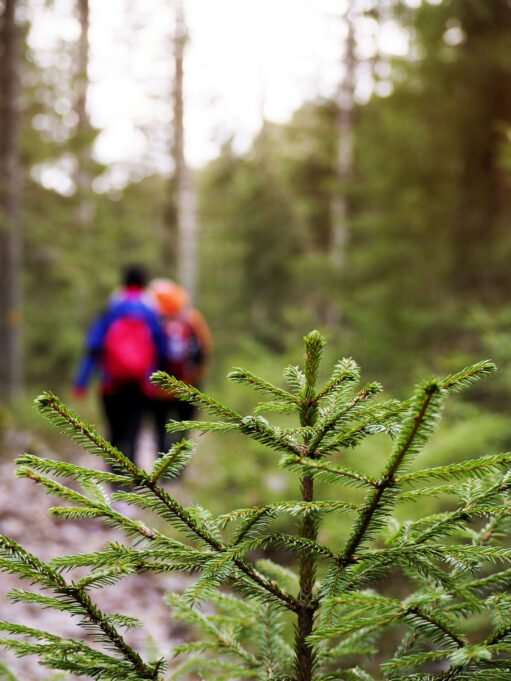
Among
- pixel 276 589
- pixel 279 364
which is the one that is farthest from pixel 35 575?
pixel 279 364

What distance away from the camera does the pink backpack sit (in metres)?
5.13

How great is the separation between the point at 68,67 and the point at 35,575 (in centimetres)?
1761

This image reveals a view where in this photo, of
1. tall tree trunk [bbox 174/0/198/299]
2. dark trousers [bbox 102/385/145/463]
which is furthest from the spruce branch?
tall tree trunk [bbox 174/0/198/299]

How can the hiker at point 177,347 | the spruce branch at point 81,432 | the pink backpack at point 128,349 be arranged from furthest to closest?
the hiker at point 177,347 → the pink backpack at point 128,349 → the spruce branch at point 81,432

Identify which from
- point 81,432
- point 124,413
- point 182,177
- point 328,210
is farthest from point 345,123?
point 81,432

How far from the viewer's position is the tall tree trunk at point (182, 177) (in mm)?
13836

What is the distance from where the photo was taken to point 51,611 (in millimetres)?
3629

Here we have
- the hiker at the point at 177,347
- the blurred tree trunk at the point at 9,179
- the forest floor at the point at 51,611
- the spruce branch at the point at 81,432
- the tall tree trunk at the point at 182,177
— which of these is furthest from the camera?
the tall tree trunk at the point at 182,177

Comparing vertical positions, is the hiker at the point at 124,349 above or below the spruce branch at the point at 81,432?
below

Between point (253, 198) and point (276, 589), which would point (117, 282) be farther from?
point (276, 589)

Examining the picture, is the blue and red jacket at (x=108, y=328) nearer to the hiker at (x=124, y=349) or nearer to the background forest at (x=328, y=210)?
the hiker at (x=124, y=349)

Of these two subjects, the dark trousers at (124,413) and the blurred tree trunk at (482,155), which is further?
the blurred tree trunk at (482,155)

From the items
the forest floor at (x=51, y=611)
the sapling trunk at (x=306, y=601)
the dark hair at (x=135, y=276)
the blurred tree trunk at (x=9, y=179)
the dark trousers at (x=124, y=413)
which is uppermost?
the blurred tree trunk at (x=9, y=179)

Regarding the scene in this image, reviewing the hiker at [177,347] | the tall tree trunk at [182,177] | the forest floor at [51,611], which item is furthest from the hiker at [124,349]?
the tall tree trunk at [182,177]
